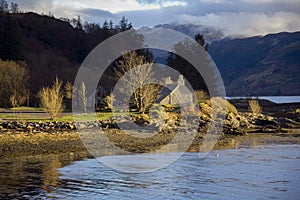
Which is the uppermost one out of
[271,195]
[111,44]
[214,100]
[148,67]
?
[111,44]

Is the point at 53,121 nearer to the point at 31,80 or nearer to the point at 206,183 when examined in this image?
the point at 206,183

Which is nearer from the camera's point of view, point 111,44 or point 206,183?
point 206,183

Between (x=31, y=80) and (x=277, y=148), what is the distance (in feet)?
124

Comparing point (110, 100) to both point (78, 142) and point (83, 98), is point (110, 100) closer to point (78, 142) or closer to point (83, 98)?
point (83, 98)

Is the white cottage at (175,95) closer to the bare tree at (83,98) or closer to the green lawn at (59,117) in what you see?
the bare tree at (83,98)

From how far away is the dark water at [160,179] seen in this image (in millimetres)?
19641

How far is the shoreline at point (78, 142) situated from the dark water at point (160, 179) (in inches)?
87.7

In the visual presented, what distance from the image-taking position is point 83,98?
169ft

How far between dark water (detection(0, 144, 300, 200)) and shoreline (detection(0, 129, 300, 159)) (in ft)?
7.31

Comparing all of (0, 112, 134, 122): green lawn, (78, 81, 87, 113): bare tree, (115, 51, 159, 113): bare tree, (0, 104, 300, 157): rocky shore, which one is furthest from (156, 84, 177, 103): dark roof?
(0, 112, 134, 122): green lawn

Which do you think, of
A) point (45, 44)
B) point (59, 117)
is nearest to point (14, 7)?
point (45, 44)

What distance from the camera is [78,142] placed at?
34.8 meters

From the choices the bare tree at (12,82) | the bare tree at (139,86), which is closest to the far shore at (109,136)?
the bare tree at (139,86)

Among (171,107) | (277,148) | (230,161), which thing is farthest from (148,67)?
(230,161)
